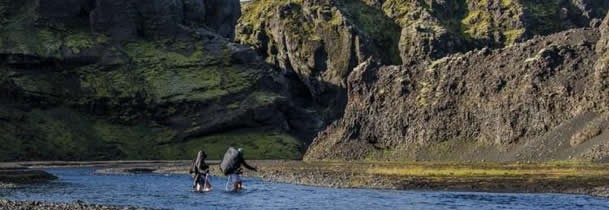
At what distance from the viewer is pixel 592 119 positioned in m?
159

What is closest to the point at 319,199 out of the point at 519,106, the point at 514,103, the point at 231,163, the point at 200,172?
the point at 231,163

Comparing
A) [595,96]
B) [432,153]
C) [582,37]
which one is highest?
[582,37]

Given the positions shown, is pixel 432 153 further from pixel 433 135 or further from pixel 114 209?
pixel 114 209

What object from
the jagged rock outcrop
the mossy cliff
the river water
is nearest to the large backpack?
the river water

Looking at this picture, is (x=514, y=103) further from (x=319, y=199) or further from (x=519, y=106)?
(x=319, y=199)

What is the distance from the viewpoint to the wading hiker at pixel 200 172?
70.1 meters

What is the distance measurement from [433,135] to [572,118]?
119ft

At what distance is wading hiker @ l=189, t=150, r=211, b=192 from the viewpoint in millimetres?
70062

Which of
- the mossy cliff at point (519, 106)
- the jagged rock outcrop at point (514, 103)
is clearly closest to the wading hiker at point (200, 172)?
the mossy cliff at point (519, 106)

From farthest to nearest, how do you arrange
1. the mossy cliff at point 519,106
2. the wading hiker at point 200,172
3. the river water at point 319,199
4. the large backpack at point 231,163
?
the mossy cliff at point 519,106
the wading hiker at point 200,172
the large backpack at point 231,163
the river water at point 319,199

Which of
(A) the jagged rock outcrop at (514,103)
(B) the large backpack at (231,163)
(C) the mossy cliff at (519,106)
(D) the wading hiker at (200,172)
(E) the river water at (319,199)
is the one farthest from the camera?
(A) the jagged rock outcrop at (514,103)

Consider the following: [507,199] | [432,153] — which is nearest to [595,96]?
[432,153]

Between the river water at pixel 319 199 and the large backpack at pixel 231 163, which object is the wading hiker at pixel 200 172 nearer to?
the river water at pixel 319 199

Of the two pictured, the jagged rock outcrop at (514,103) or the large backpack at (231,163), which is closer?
the large backpack at (231,163)
